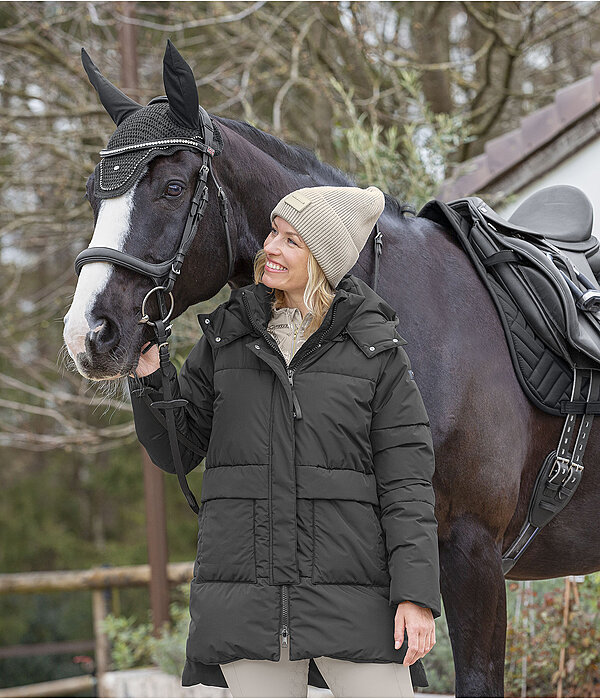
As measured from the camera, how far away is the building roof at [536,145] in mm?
4676

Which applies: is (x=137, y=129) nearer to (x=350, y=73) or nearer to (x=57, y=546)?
(x=350, y=73)

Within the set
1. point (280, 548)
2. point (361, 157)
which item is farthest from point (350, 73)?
point (280, 548)

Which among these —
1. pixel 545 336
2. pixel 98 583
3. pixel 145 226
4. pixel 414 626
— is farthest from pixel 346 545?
pixel 98 583

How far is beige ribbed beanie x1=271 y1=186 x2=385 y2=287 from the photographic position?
1841 millimetres

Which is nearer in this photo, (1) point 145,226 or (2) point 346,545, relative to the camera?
(2) point 346,545

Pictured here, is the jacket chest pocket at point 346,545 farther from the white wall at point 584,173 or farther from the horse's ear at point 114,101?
the white wall at point 584,173

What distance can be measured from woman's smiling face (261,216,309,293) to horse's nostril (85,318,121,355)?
0.35m

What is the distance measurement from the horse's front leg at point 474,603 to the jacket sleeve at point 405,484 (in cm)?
44

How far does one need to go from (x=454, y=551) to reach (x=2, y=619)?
8.40 meters

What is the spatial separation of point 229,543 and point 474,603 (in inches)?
29.6

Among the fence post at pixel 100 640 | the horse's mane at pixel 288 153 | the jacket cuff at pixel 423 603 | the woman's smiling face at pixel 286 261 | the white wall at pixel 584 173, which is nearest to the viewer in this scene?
the jacket cuff at pixel 423 603

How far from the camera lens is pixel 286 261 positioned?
185cm

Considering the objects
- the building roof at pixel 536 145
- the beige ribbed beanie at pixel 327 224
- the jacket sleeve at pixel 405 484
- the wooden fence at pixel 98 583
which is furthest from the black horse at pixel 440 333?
the wooden fence at pixel 98 583

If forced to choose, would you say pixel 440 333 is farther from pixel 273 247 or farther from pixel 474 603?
pixel 474 603
